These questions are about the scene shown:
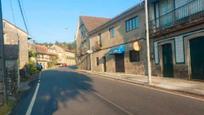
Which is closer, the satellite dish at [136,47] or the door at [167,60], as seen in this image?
the door at [167,60]

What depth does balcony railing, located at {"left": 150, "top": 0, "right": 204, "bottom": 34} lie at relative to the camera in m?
19.2

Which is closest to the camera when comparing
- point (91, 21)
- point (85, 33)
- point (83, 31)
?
point (85, 33)

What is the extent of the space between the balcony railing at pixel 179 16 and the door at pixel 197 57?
1426mm

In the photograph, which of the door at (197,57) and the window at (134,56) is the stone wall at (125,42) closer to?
the window at (134,56)

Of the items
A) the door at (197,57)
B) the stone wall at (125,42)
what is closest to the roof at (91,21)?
the stone wall at (125,42)

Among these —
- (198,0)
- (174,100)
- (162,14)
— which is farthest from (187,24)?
(174,100)

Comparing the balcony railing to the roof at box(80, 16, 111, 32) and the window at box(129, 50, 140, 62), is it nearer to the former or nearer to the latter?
the window at box(129, 50, 140, 62)

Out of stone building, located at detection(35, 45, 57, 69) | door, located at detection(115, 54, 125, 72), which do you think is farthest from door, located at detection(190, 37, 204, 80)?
stone building, located at detection(35, 45, 57, 69)

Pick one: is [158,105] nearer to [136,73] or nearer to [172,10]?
[172,10]

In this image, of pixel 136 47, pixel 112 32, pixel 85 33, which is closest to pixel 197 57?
pixel 136 47

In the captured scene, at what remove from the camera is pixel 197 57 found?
1936cm

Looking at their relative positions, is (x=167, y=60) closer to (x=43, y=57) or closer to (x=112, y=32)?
(x=112, y=32)

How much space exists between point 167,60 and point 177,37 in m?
2.76

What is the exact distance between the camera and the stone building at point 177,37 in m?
19.2
